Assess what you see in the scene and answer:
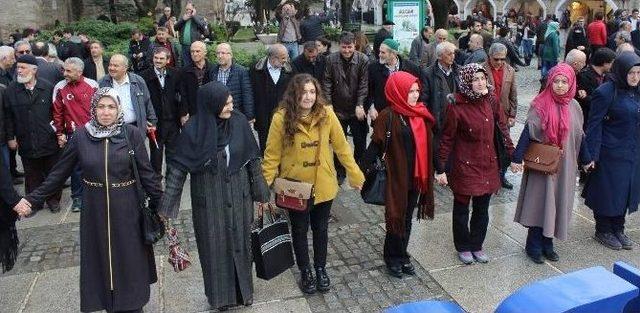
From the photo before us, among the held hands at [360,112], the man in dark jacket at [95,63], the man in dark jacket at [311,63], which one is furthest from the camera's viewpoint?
the man in dark jacket at [95,63]

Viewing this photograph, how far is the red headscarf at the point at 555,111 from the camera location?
508 cm

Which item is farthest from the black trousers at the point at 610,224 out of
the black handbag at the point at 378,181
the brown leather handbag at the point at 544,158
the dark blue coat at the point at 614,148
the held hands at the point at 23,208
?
the held hands at the point at 23,208

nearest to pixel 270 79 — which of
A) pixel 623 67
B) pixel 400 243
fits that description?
pixel 400 243

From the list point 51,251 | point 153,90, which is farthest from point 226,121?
point 153,90

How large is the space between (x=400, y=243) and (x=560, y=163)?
1600 millimetres

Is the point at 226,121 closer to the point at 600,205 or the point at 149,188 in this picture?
the point at 149,188

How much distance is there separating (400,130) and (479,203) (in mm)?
1085

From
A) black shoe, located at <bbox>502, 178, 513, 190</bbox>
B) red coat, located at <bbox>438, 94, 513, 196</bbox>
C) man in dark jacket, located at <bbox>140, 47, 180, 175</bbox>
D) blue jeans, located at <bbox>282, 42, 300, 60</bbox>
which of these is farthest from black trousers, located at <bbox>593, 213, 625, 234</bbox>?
blue jeans, located at <bbox>282, 42, 300, 60</bbox>

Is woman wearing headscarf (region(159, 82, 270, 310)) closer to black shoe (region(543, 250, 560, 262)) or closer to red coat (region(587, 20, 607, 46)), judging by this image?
black shoe (region(543, 250, 560, 262))

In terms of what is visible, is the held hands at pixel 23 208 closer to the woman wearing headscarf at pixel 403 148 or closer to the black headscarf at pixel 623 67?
the woman wearing headscarf at pixel 403 148

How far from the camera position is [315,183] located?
4672 millimetres

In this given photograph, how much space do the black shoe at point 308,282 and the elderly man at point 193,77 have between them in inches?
126

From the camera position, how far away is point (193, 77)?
7301 millimetres

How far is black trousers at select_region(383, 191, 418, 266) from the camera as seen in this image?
5.04m
